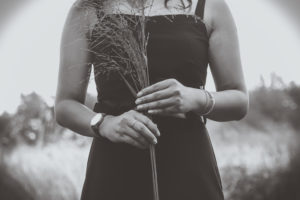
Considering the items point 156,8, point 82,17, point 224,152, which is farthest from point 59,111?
point 224,152

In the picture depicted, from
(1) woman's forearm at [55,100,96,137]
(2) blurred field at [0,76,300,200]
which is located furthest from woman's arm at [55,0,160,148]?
(2) blurred field at [0,76,300,200]

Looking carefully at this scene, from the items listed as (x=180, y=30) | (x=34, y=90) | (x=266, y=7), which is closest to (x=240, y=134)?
(x=266, y=7)

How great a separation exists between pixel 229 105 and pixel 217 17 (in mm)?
217

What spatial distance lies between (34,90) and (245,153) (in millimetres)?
1785

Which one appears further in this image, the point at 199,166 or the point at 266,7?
the point at 266,7

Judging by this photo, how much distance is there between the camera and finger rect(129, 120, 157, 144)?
628mm

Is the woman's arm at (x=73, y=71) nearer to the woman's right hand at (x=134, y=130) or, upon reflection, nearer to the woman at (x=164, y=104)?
the woman at (x=164, y=104)

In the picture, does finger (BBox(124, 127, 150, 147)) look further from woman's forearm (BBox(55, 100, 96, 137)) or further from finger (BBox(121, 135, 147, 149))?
woman's forearm (BBox(55, 100, 96, 137))

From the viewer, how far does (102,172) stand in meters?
0.75

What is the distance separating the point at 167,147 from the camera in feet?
2.43

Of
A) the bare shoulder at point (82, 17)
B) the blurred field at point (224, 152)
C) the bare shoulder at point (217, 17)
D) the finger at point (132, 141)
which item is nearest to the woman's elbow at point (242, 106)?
the bare shoulder at point (217, 17)

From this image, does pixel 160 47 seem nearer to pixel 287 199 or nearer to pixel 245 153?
pixel 245 153

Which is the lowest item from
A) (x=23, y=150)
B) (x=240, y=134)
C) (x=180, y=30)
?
(x=240, y=134)

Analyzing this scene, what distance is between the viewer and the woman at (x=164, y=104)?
67 centimetres
